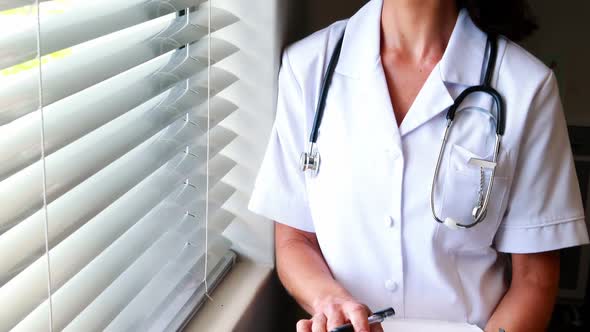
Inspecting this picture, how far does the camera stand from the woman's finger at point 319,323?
115 centimetres

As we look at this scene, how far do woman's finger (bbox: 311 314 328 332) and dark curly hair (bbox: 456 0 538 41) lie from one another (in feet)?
1.98

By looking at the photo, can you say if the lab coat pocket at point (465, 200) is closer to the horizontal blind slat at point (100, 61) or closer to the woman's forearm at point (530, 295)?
the woman's forearm at point (530, 295)

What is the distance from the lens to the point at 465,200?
134 cm

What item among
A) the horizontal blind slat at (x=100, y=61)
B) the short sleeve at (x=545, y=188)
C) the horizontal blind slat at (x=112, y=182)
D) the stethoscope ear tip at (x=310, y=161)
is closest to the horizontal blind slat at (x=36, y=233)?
the horizontal blind slat at (x=112, y=182)

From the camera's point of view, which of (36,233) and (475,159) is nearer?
(36,233)

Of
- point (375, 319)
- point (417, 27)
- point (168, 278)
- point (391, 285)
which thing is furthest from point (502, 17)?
point (168, 278)

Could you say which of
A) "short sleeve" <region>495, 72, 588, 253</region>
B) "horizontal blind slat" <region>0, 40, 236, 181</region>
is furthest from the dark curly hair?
"horizontal blind slat" <region>0, 40, 236, 181</region>

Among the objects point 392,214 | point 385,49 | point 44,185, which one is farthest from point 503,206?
point 44,185

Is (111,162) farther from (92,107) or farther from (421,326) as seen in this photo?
(421,326)

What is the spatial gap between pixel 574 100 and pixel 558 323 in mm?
632

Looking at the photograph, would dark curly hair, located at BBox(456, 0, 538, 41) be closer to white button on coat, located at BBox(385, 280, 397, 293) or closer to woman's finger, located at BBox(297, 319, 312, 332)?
white button on coat, located at BBox(385, 280, 397, 293)

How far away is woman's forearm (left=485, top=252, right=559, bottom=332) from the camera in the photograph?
1373 mm

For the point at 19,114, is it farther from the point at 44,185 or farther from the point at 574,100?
the point at 574,100

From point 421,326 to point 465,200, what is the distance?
245 mm
